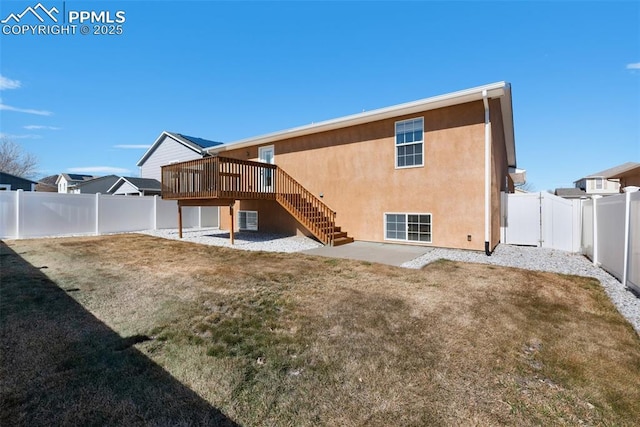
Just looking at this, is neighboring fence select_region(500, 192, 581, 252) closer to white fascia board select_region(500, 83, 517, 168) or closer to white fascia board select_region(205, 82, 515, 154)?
white fascia board select_region(500, 83, 517, 168)

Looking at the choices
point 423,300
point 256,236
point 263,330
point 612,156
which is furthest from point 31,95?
point 612,156

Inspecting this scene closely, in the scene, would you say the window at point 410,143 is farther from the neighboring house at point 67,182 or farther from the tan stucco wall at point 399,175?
the neighboring house at point 67,182

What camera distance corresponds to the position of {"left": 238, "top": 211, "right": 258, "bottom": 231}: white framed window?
1357cm

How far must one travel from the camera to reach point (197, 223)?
55.2ft

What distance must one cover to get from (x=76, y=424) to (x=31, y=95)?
696 inches

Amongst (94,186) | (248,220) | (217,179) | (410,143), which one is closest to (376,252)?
(410,143)

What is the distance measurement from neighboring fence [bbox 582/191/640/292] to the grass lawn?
583 millimetres

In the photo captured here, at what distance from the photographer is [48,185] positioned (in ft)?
119

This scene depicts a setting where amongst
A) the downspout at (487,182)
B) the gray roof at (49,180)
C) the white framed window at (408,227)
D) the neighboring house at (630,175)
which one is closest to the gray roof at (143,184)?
the white framed window at (408,227)

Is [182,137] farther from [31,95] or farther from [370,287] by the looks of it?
[370,287]

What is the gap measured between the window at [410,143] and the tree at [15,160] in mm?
41408

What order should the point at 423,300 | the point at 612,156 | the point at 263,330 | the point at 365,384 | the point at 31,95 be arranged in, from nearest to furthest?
the point at 365,384, the point at 263,330, the point at 423,300, the point at 31,95, the point at 612,156

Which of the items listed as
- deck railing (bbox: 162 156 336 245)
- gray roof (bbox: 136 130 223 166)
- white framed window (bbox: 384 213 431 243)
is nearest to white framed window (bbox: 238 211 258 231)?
deck railing (bbox: 162 156 336 245)

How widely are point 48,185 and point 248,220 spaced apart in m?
38.1
